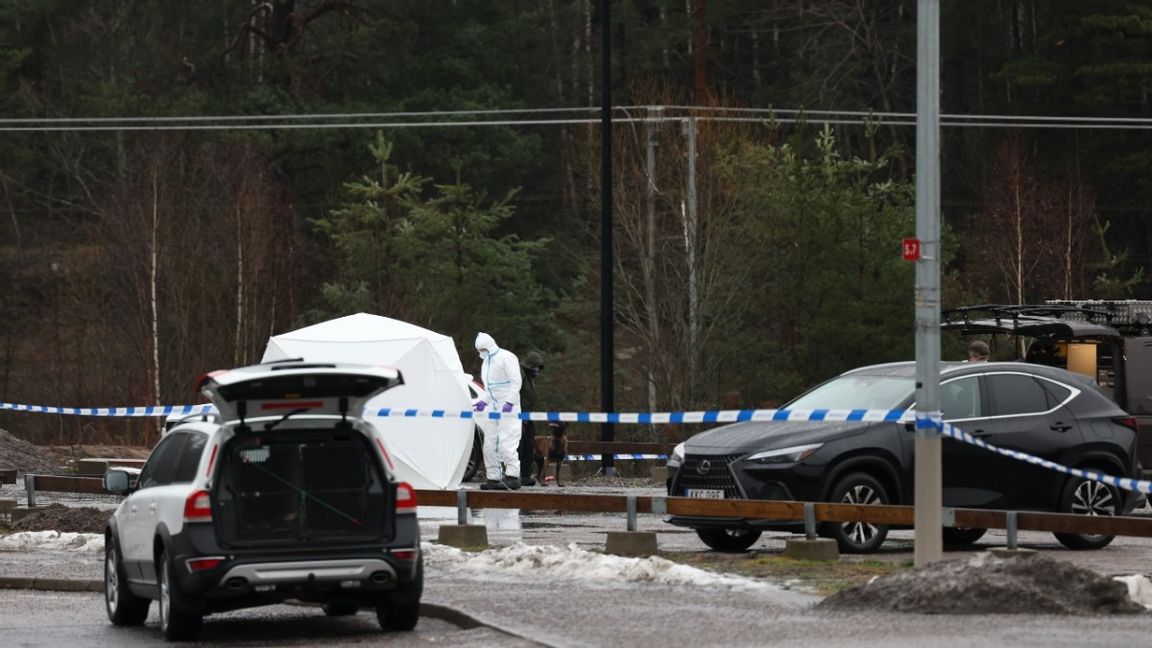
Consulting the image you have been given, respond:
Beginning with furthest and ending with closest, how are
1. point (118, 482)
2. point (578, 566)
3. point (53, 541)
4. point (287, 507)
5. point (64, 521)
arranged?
point (64, 521) < point (53, 541) < point (578, 566) < point (118, 482) < point (287, 507)

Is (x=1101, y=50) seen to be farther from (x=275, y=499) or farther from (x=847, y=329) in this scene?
(x=275, y=499)

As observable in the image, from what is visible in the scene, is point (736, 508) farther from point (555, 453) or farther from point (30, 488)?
point (555, 453)

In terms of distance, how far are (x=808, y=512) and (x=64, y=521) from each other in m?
8.20

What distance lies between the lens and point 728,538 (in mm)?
18281

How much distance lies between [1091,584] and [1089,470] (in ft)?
19.1

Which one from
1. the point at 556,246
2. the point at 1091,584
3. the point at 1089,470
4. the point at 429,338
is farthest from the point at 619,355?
the point at 1091,584

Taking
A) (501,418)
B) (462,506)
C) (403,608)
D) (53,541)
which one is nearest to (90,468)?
(501,418)

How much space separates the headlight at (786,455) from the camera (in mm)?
17484

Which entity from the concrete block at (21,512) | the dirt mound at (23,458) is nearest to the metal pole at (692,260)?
the dirt mound at (23,458)

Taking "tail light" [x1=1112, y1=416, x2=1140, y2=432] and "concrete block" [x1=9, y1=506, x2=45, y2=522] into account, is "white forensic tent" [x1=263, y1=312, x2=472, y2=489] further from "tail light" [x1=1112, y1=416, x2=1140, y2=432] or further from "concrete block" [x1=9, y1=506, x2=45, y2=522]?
"tail light" [x1=1112, y1=416, x2=1140, y2=432]

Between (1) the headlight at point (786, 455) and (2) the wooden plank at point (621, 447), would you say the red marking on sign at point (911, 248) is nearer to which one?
(1) the headlight at point (786, 455)

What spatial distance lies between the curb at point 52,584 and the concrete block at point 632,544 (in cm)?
410

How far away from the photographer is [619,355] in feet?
193

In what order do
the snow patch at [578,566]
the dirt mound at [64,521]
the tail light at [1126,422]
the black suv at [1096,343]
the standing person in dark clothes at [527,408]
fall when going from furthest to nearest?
the standing person in dark clothes at [527,408]
the black suv at [1096,343]
the dirt mound at [64,521]
the tail light at [1126,422]
the snow patch at [578,566]
